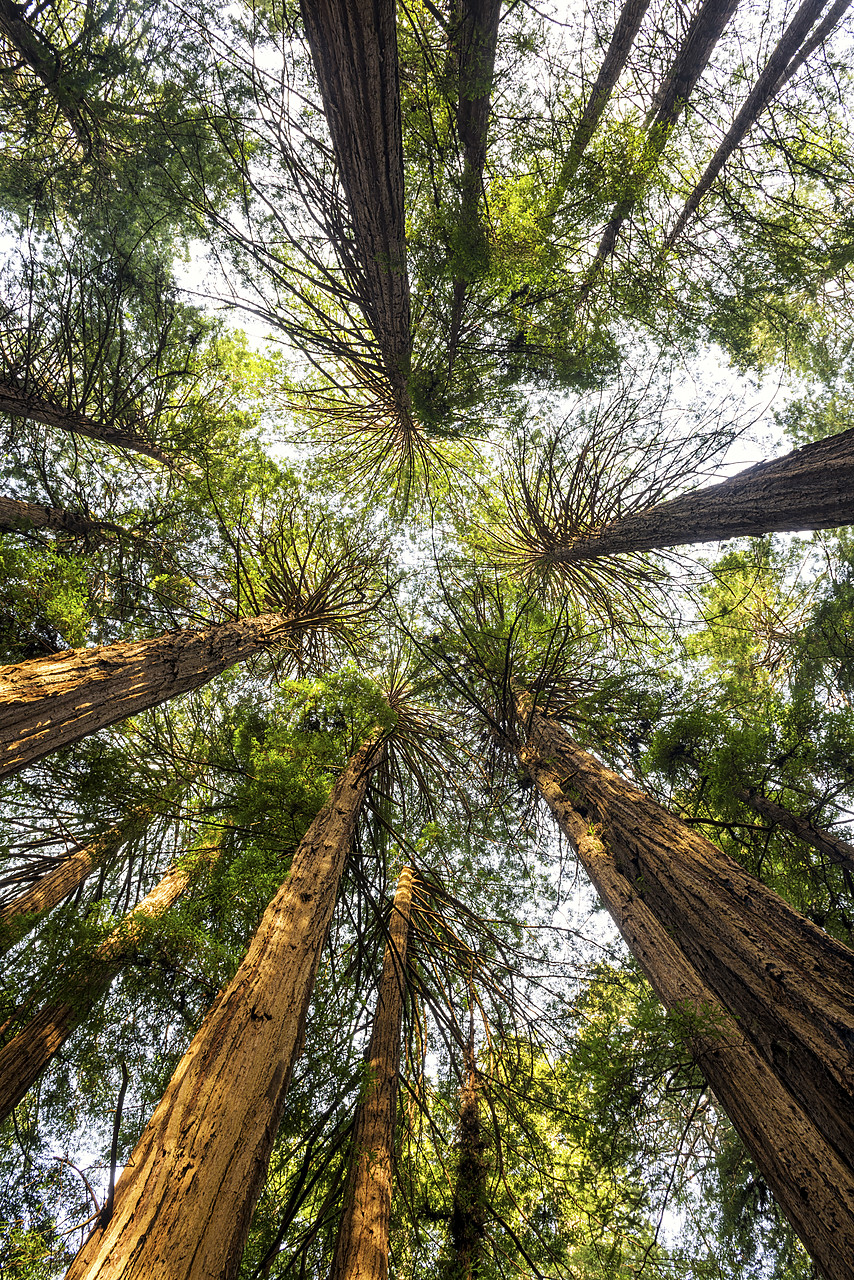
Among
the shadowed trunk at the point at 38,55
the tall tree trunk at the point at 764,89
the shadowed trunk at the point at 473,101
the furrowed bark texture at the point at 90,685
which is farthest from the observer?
the tall tree trunk at the point at 764,89

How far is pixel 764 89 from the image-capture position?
17.4ft

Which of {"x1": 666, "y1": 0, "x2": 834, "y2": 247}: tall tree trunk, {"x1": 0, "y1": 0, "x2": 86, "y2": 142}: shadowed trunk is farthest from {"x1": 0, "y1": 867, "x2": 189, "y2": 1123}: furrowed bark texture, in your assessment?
{"x1": 666, "y1": 0, "x2": 834, "y2": 247}: tall tree trunk

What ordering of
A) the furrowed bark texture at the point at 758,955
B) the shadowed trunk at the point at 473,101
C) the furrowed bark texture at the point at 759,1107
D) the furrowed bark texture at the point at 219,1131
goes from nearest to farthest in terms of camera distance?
the furrowed bark texture at the point at 219,1131, the furrowed bark texture at the point at 759,1107, the furrowed bark texture at the point at 758,955, the shadowed trunk at the point at 473,101

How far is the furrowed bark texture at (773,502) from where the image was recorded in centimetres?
317

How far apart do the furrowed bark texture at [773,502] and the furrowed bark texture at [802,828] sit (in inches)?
98.4

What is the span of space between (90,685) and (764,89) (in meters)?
8.77

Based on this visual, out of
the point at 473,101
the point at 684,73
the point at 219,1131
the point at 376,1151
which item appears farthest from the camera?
the point at 684,73

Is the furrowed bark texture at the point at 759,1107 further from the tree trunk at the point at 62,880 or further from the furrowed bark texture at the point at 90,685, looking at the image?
the tree trunk at the point at 62,880

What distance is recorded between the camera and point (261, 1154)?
1.96 meters

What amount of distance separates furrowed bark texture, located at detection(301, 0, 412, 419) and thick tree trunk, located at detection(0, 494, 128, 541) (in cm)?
415

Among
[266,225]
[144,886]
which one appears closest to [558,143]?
[266,225]

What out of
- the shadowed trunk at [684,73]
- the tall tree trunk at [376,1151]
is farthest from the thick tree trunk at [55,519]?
the shadowed trunk at [684,73]

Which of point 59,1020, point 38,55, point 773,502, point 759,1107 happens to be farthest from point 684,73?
point 59,1020

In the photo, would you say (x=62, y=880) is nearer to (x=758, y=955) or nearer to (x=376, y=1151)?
(x=376, y=1151)
